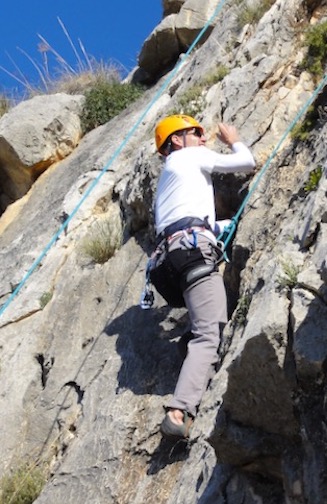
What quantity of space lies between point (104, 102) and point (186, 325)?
271 inches

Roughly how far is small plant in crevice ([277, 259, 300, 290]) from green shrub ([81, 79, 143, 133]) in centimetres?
827

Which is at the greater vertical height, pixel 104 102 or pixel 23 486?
pixel 23 486

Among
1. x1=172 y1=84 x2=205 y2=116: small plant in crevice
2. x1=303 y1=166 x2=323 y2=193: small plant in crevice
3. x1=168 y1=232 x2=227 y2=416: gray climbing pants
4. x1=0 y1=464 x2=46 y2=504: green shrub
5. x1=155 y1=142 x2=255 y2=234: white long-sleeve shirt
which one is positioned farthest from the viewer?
x1=172 y1=84 x2=205 y2=116: small plant in crevice

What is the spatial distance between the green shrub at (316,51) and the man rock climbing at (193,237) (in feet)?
4.16

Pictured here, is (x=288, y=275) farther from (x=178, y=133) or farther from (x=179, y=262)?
(x=178, y=133)

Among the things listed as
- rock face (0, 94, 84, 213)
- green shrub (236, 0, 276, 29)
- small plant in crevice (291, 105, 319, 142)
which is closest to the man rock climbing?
small plant in crevice (291, 105, 319, 142)

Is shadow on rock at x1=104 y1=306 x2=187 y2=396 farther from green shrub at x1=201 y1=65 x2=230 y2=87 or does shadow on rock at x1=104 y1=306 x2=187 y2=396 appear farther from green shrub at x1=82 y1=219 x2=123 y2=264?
green shrub at x1=201 y1=65 x2=230 y2=87

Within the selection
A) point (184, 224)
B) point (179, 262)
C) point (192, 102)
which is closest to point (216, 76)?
point (192, 102)

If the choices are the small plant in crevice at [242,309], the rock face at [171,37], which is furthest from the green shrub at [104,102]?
the small plant in crevice at [242,309]

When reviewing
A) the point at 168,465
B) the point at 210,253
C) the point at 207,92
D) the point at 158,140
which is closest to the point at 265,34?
the point at 207,92

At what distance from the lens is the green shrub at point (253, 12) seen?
10.6m

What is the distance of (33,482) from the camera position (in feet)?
22.5

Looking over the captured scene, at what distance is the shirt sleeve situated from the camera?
7207 millimetres

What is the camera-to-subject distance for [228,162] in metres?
7.24
